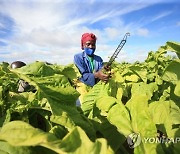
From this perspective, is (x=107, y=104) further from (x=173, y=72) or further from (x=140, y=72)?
(x=140, y=72)

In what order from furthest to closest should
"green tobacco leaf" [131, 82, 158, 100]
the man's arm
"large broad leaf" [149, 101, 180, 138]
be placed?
the man's arm < "green tobacco leaf" [131, 82, 158, 100] < "large broad leaf" [149, 101, 180, 138]

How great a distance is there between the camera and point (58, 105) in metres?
1.17

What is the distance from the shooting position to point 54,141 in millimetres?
813

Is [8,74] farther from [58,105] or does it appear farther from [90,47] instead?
[90,47]

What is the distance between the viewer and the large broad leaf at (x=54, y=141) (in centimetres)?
79

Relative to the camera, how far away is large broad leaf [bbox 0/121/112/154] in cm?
79

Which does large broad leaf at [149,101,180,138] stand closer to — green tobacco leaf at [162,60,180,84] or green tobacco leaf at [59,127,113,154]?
green tobacco leaf at [162,60,180,84]

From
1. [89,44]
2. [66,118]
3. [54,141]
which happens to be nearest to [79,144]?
[54,141]

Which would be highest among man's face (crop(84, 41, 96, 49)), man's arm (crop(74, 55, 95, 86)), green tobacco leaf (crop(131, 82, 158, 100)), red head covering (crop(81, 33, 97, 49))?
red head covering (crop(81, 33, 97, 49))

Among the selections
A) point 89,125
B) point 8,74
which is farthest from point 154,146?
point 8,74

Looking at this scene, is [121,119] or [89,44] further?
[89,44]

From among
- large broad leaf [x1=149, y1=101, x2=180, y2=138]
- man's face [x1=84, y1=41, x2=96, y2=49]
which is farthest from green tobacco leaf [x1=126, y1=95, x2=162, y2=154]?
man's face [x1=84, y1=41, x2=96, y2=49]

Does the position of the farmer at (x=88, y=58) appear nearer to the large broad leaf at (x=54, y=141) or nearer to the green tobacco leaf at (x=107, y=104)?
the green tobacco leaf at (x=107, y=104)

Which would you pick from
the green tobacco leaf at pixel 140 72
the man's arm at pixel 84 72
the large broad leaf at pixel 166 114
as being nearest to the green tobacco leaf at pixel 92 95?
the large broad leaf at pixel 166 114
